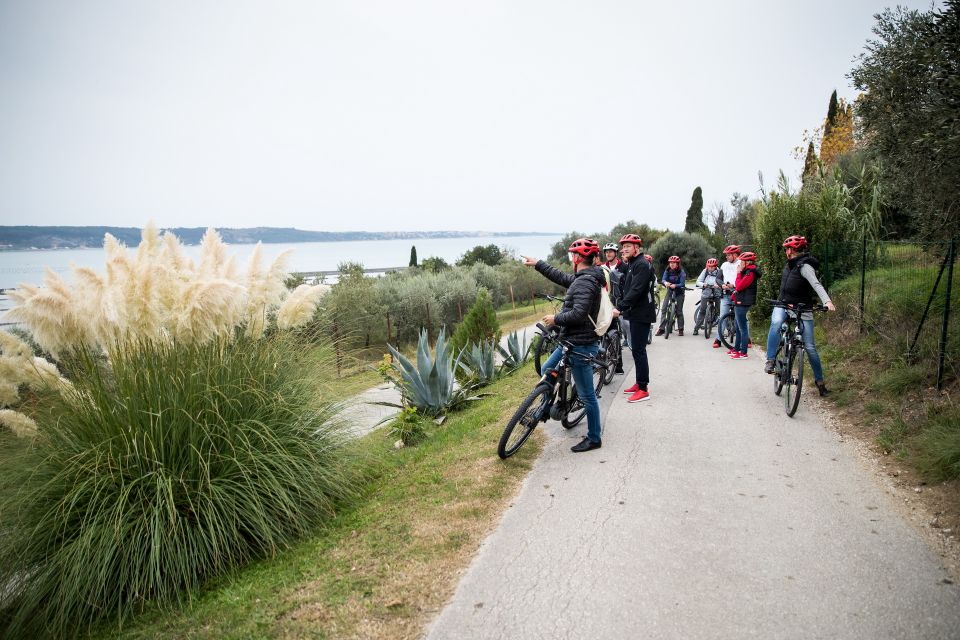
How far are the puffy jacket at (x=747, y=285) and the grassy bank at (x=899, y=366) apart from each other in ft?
4.78

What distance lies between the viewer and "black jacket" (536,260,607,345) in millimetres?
5090

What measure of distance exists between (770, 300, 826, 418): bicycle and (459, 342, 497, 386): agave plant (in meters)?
5.15

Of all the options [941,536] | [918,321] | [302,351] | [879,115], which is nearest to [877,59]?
[879,115]

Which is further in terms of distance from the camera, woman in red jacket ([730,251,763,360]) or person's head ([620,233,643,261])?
woman in red jacket ([730,251,763,360])

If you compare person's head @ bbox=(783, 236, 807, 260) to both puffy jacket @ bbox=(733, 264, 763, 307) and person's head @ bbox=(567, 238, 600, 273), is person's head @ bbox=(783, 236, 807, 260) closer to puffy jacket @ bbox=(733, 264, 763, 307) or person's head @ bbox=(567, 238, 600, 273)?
puffy jacket @ bbox=(733, 264, 763, 307)

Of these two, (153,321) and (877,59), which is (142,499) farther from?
(877,59)

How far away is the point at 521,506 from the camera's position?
4.39 m

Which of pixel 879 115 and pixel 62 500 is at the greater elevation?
pixel 879 115

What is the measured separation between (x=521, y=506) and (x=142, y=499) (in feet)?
9.07

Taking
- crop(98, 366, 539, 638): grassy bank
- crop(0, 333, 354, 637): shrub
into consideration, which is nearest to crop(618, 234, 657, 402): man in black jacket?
crop(98, 366, 539, 638): grassy bank

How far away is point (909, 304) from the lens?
778 cm

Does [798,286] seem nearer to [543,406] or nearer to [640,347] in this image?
[640,347]

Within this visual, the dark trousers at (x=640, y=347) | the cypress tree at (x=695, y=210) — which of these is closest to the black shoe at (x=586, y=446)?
the dark trousers at (x=640, y=347)

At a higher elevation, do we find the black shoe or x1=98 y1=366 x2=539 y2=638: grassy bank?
the black shoe
